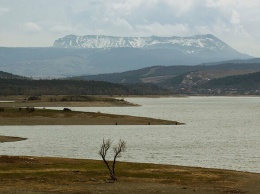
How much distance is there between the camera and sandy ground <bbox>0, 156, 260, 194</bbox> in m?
47.4

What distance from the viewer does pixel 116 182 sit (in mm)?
51219

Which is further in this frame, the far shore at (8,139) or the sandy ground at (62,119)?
the sandy ground at (62,119)

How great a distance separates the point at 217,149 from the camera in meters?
87.3

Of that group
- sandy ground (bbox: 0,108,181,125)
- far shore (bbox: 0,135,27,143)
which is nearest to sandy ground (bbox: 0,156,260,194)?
far shore (bbox: 0,135,27,143)

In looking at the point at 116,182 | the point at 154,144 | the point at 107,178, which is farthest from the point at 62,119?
the point at 116,182

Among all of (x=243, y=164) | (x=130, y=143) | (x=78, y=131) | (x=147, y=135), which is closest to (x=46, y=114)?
(x=78, y=131)

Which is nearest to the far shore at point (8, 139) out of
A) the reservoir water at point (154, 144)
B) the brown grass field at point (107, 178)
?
the reservoir water at point (154, 144)

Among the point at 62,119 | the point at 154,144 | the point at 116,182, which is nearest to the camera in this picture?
the point at 116,182

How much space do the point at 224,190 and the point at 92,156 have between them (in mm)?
33411

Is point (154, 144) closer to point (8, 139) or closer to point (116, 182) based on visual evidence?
point (8, 139)

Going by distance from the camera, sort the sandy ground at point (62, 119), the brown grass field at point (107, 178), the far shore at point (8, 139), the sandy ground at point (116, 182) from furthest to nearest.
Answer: the sandy ground at point (62, 119), the far shore at point (8, 139), the sandy ground at point (116, 182), the brown grass field at point (107, 178)

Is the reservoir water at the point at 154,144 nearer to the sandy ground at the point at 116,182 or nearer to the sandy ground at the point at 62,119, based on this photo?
the sandy ground at the point at 62,119

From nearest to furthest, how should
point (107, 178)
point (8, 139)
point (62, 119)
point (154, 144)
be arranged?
point (107, 178)
point (154, 144)
point (8, 139)
point (62, 119)

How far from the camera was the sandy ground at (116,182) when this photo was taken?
156 ft
